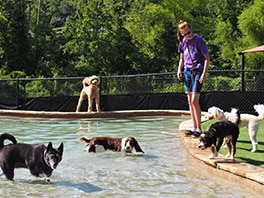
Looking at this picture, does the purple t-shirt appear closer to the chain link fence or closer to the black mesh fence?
the black mesh fence

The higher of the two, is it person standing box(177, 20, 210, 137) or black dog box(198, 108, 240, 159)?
person standing box(177, 20, 210, 137)

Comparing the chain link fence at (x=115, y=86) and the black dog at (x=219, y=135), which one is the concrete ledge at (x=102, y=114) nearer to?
the chain link fence at (x=115, y=86)

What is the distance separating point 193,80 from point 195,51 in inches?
19.0

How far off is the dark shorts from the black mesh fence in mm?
7515

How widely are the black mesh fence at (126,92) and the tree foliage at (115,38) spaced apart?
15326 mm

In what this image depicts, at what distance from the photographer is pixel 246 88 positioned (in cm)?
1708

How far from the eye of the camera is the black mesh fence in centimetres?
1638

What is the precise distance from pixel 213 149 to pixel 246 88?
36.1 feet

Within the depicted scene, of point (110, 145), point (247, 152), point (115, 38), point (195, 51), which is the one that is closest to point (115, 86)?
point (110, 145)

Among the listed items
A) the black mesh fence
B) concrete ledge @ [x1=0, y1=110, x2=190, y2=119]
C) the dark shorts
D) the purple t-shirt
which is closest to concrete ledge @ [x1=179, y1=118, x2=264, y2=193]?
the dark shorts

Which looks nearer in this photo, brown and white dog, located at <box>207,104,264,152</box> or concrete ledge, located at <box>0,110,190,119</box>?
brown and white dog, located at <box>207,104,264,152</box>

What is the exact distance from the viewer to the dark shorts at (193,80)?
807cm

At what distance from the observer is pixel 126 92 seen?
17.6 meters

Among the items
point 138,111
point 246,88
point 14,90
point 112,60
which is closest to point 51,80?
point 14,90
